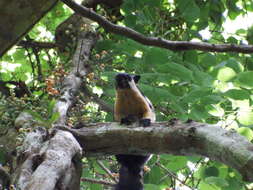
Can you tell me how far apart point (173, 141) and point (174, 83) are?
1.83 m

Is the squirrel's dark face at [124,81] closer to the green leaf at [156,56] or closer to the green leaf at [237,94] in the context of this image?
the green leaf at [156,56]

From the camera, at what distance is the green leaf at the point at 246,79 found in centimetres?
303

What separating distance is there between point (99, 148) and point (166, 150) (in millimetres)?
647

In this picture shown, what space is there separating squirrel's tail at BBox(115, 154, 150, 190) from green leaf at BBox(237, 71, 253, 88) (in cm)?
135

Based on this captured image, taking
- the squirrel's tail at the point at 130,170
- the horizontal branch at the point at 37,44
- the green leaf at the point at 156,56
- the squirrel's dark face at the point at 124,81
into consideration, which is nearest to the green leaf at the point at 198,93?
the green leaf at the point at 156,56

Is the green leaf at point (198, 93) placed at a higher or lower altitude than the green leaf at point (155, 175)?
higher

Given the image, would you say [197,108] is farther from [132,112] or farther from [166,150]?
[132,112]

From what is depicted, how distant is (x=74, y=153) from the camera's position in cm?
286

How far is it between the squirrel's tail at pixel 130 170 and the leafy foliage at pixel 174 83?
0.19 meters

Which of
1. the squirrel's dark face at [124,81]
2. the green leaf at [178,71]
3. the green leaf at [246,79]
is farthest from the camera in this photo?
the squirrel's dark face at [124,81]

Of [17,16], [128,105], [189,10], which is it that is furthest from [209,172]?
[17,16]

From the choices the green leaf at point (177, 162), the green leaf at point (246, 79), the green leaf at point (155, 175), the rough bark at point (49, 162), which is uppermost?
the green leaf at point (246, 79)

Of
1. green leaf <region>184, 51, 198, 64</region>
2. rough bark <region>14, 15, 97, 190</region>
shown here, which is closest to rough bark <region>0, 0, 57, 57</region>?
rough bark <region>14, 15, 97, 190</region>

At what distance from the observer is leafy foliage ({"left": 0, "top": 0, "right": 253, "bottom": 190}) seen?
10.6 feet
